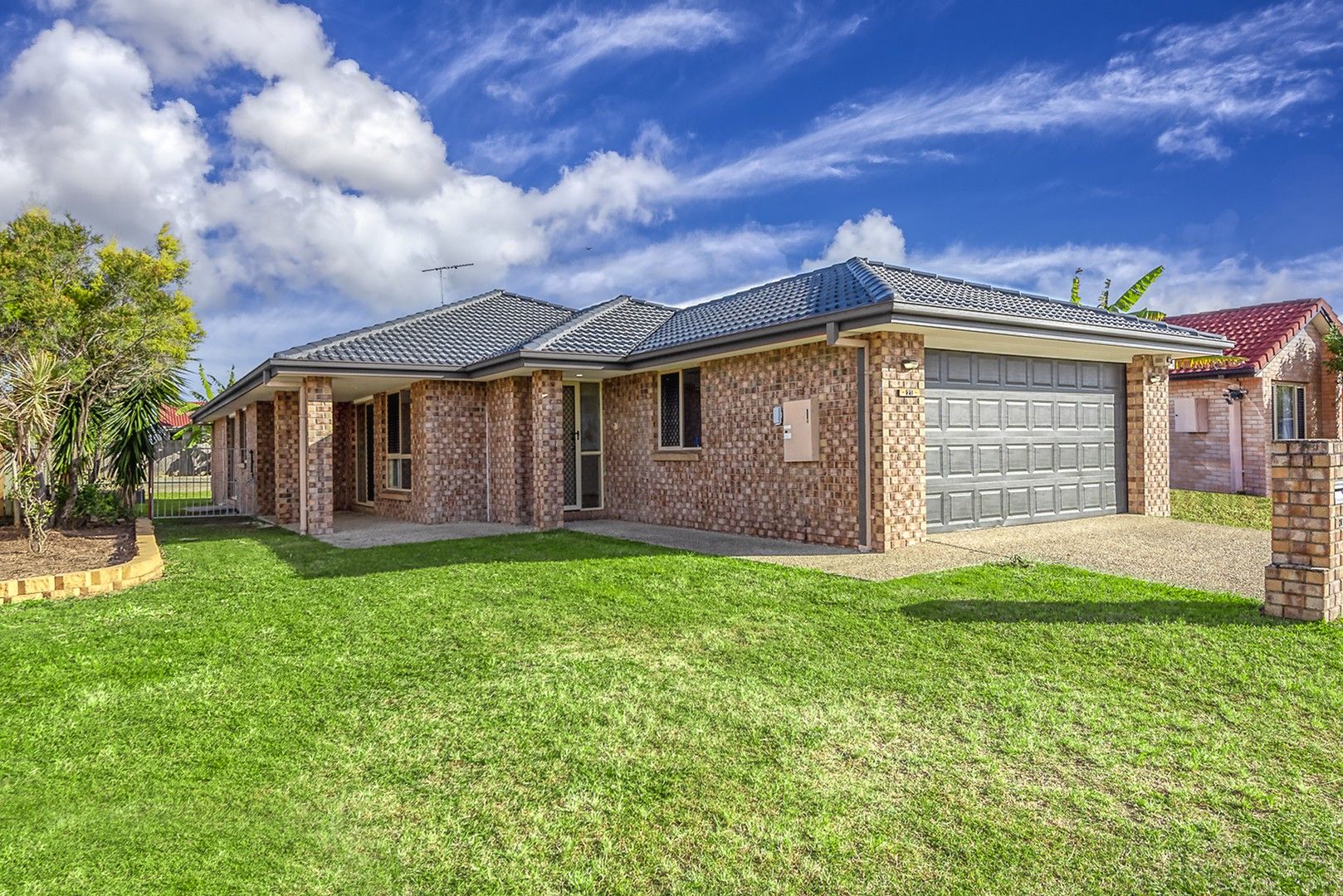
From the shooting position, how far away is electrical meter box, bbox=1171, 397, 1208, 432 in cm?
1756

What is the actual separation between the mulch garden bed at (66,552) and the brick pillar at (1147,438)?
15243 millimetres

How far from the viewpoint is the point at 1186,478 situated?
58.3 ft

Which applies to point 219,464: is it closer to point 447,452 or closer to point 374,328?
point 374,328

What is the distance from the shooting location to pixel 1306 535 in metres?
5.95

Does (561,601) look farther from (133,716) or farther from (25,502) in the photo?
(25,502)

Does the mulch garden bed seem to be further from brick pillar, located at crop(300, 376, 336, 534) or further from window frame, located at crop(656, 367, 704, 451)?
window frame, located at crop(656, 367, 704, 451)

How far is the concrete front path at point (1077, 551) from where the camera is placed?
8.11 metres

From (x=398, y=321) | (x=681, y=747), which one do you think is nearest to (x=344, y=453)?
(x=398, y=321)

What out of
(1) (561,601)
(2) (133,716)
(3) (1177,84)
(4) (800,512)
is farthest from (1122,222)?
(2) (133,716)

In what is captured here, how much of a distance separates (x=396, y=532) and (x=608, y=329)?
559cm

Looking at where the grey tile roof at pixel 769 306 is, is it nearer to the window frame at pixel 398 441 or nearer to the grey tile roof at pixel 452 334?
the grey tile roof at pixel 452 334

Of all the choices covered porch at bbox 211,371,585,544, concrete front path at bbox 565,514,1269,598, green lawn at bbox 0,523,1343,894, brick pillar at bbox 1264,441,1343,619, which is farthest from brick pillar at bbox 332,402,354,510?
brick pillar at bbox 1264,441,1343,619

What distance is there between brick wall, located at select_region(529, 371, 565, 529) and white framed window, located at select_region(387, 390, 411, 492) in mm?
3783

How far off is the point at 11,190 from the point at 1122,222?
26.6m
